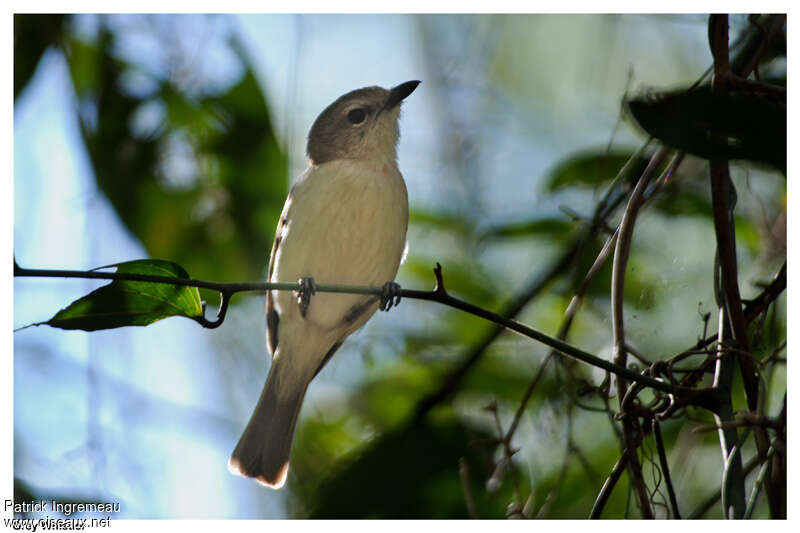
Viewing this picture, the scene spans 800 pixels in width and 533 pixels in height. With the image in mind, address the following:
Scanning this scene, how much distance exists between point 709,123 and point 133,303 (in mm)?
883

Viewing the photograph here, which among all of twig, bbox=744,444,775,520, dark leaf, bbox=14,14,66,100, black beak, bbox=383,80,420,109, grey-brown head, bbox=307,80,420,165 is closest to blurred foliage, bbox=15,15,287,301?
dark leaf, bbox=14,14,66,100

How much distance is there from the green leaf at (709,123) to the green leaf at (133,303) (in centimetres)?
70

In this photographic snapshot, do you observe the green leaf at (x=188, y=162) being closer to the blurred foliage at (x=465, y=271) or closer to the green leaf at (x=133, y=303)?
the blurred foliage at (x=465, y=271)

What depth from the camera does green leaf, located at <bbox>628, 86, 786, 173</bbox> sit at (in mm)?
1087

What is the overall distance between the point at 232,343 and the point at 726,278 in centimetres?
129

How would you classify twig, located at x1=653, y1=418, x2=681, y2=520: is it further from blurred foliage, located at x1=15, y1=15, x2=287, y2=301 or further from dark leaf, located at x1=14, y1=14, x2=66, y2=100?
dark leaf, located at x1=14, y1=14, x2=66, y2=100

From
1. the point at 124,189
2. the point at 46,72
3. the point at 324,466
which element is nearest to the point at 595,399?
the point at 324,466

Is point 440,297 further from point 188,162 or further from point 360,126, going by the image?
point 188,162

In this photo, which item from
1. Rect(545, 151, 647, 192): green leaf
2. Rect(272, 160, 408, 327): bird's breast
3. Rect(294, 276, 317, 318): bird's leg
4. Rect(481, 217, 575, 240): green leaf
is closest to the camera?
Rect(294, 276, 317, 318): bird's leg

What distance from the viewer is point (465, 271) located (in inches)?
82.2

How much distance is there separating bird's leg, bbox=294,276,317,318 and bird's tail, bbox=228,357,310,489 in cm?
13

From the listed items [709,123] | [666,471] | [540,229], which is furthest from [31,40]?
[666,471]

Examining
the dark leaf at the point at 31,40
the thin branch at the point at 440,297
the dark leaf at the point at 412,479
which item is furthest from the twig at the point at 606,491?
the dark leaf at the point at 31,40
